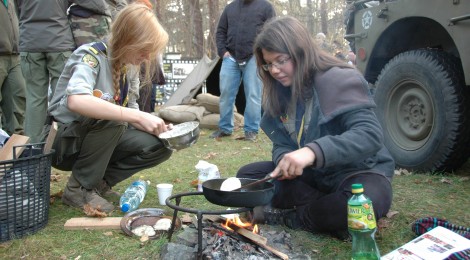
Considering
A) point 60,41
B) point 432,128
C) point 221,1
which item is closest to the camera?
point 432,128

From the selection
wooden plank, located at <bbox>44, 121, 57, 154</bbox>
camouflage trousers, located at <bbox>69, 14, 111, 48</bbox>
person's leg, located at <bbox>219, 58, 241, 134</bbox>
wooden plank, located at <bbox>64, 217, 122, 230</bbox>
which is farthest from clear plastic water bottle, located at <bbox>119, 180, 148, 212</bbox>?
person's leg, located at <bbox>219, 58, 241, 134</bbox>

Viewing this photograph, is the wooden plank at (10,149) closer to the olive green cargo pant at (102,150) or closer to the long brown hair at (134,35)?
the olive green cargo pant at (102,150)

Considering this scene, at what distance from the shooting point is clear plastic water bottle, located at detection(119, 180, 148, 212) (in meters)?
3.00

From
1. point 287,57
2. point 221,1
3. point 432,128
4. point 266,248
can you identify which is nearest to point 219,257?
point 266,248

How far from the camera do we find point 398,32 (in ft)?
14.5

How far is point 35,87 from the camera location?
174 inches

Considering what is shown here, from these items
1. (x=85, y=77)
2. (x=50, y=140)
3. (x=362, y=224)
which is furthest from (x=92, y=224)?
(x=362, y=224)

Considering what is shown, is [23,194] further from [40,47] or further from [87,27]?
[87,27]

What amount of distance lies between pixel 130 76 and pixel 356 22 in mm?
2750

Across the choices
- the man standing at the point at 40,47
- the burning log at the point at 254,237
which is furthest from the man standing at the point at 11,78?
the burning log at the point at 254,237

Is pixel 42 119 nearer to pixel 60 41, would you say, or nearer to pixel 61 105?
pixel 60 41

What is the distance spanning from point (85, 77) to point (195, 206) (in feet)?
3.79

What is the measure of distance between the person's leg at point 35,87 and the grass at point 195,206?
533mm

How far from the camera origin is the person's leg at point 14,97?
4598 millimetres
